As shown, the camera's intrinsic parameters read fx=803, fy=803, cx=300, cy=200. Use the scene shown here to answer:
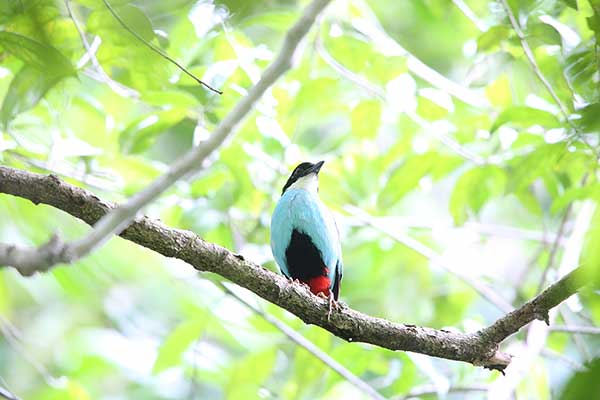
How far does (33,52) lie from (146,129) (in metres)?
1.46

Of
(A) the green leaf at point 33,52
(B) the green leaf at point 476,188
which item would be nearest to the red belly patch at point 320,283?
(B) the green leaf at point 476,188

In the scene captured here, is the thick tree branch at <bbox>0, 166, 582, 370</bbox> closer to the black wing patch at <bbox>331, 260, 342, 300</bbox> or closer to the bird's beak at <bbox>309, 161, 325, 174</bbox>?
the black wing patch at <bbox>331, 260, 342, 300</bbox>

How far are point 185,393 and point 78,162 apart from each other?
370 cm

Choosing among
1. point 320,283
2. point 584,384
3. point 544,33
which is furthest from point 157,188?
point 320,283

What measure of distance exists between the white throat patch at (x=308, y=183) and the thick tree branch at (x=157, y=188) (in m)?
2.97

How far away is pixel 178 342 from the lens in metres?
4.46

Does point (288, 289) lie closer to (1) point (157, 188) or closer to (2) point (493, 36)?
(1) point (157, 188)

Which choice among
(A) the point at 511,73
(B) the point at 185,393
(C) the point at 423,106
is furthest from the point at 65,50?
(B) the point at 185,393

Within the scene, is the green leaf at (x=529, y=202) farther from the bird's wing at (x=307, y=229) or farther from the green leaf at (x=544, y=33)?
the green leaf at (x=544, y=33)

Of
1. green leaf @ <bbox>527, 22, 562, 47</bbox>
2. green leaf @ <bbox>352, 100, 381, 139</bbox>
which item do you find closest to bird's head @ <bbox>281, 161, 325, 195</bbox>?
green leaf @ <bbox>352, 100, 381, 139</bbox>

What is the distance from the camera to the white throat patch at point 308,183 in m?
4.85

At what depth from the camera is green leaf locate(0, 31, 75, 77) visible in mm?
2613

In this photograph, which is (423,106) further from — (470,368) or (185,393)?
(185,393)

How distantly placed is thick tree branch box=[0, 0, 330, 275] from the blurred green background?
1.71 feet
